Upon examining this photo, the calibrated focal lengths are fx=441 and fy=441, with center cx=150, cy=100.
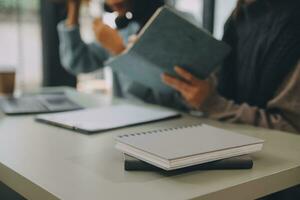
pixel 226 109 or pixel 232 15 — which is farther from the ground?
pixel 232 15

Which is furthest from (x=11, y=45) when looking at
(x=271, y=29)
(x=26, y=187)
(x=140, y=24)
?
(x=26, y=187)

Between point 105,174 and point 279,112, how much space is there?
24.4 inches

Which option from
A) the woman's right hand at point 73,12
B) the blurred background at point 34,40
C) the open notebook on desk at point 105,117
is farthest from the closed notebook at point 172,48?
the blurred background at point 34,40

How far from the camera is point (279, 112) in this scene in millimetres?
1187

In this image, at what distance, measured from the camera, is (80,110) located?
1285 mm

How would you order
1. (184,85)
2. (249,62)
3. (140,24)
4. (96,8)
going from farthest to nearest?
(96,8) → (140,24) → (249,62) → (184,85)

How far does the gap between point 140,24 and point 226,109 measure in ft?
1.77

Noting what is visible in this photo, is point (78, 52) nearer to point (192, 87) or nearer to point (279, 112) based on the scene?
point (192, 87)

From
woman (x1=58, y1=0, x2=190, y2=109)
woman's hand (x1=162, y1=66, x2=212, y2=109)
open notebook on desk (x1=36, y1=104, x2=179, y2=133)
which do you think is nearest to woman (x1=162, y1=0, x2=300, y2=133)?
woman's hand (x1=162, y1=66, x2=212, y2=109)

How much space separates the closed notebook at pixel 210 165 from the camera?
30.0 inches

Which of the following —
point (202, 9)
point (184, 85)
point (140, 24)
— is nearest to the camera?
point (184, 85)

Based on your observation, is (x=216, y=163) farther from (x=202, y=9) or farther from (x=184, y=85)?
(x=202, y=9)

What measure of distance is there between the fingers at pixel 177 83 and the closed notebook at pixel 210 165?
0.47 meters

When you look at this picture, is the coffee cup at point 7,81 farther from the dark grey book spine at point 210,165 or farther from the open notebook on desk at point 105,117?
the dark grey book spine at point 210,165
